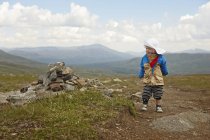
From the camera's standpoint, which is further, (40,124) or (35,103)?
(35,103)

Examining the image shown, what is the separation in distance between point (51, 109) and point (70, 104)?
126cm

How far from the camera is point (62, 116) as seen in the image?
12.2 metres

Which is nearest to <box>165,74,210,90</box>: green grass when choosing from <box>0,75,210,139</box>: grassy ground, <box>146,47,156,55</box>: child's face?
<box>146,47,156,55</box>: child's face

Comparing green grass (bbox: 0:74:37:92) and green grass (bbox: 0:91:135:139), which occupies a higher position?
green grass (bbox: 0:91:135:139)

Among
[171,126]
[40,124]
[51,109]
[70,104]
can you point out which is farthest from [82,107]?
[171,126]

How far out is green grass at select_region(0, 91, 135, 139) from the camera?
1073cm

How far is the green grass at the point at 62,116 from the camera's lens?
1073 centimetres

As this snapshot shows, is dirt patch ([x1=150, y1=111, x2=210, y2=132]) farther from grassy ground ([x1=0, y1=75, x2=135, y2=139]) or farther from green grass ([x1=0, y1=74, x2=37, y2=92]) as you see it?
green grass ([x1=0, y1=74, x2=37, y2=92])

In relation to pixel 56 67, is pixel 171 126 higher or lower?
lower

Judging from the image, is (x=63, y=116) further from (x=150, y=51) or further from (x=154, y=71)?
(x=150, y=51)

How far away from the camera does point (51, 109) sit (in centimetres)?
1323

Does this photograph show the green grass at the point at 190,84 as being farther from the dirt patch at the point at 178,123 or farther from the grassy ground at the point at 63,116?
the grassy ground at the point at 63,116

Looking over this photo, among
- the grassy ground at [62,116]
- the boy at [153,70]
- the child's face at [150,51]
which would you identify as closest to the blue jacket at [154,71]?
the boy at [153,70]

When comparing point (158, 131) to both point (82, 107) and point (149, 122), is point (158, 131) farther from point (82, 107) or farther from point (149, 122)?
point (82, 107)
